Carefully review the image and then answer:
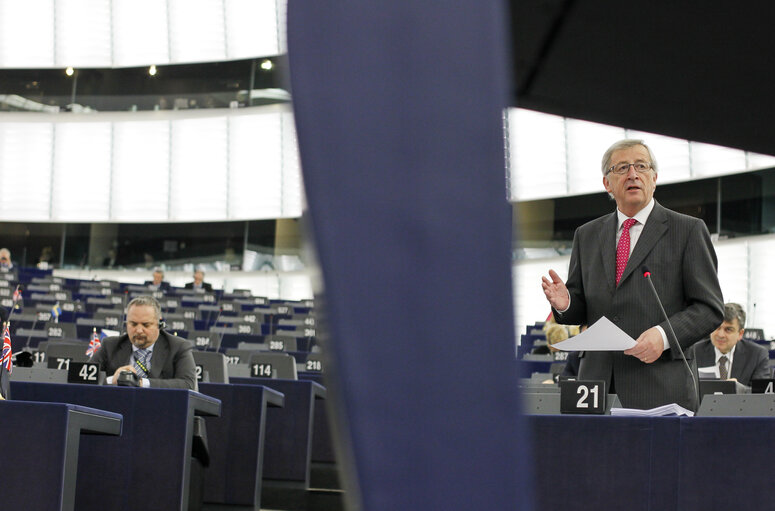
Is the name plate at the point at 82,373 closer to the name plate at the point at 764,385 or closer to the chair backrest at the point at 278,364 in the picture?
the chair backrest at the point at 278,364

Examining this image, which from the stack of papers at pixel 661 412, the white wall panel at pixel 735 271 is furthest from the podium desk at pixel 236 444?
the white wall panel at pixel 735 271

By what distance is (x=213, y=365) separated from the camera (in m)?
5.75

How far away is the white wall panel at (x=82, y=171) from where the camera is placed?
22078 mm

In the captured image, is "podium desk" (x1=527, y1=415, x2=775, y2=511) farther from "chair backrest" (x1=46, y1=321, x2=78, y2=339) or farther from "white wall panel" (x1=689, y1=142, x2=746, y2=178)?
"white wall panel" (x1=689, y1=142, x2=746, y2=178)

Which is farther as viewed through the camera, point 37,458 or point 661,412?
point 37,458

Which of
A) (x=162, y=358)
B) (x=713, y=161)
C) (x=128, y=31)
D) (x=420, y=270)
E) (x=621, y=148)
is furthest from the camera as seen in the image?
(x=128, y=31)

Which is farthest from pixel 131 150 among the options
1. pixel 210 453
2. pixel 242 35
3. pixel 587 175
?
pixel 210 453

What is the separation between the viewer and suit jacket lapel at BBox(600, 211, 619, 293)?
209 centimetres

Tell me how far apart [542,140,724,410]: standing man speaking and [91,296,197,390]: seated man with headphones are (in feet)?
10.3

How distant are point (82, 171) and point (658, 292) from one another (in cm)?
2189

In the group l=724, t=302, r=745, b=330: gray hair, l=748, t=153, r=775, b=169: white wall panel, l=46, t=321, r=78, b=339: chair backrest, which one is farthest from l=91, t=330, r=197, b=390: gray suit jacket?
l=748, t=153, r=775, b=169: white wall panel

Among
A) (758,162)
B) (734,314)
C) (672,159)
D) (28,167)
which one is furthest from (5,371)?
(28,167)

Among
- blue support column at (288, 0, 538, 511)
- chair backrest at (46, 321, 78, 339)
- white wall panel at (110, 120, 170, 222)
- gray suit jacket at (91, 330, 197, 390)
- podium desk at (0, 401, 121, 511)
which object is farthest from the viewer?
white wall panel at (110, 120, 170, 222)

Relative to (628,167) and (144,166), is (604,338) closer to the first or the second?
(628,167)
